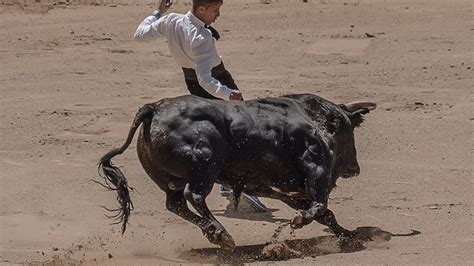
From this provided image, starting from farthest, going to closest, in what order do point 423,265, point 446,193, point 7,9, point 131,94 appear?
1. point 7,9
2. point 131,94
3. point 446,193
4. point 423,265

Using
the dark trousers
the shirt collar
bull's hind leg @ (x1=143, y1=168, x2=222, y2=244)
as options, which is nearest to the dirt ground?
bull's hind leg @ (x1=143, y1=168, x2=222, y2=244)

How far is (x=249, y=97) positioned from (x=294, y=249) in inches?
180

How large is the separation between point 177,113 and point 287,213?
170cm

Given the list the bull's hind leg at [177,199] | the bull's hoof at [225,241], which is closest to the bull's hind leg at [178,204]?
the bull's hind leg at [177,199]

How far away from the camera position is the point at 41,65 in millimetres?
13727

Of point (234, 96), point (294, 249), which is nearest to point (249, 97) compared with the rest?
point (234, 96)

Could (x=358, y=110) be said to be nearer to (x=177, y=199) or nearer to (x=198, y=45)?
(x=198, y=45)

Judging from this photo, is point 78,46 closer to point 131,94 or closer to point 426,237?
point 131,94

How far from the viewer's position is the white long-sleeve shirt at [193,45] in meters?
7.89

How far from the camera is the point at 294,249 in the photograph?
762cm

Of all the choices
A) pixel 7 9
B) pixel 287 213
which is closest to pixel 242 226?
pixel 287 213

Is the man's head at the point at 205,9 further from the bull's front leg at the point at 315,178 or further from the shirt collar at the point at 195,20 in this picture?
the bull's front leg at the point at 315,178

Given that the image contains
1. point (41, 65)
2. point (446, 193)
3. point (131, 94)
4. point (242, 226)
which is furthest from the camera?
point (41, 65)

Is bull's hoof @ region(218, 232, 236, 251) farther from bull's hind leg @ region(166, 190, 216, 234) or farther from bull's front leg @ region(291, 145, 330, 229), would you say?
bull's front leg @ region(291, 145, 330, 229)
